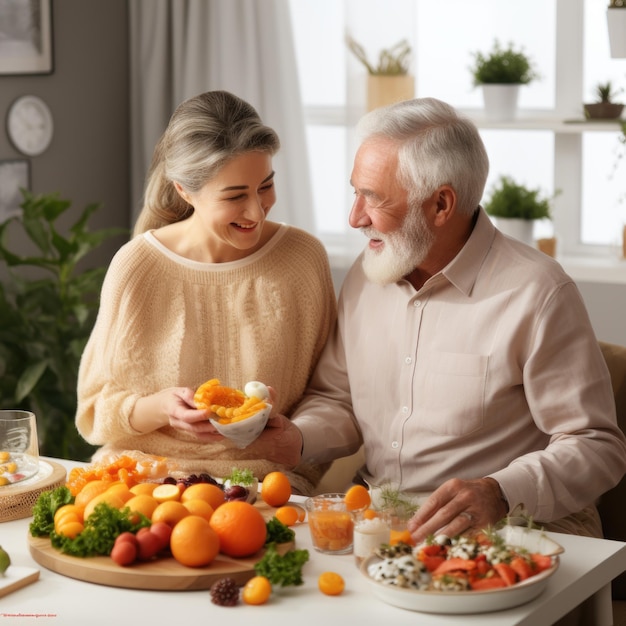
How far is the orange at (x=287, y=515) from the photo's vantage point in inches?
81.6

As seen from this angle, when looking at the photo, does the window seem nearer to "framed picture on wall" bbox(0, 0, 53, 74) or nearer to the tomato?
"framed picture on wall" bbox(0, 0, 53, 74)

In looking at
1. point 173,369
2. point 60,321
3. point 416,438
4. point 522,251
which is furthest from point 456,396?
point 60,321

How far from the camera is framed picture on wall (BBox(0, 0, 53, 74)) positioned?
14.2ft

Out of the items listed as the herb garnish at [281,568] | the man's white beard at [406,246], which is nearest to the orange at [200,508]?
the herb garnish at [281,568]

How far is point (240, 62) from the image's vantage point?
475cm

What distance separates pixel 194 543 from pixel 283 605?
172 mm

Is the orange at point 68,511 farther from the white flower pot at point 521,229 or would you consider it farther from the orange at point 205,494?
the white flower pot at point 521,229

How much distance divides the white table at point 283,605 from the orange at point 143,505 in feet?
0.49

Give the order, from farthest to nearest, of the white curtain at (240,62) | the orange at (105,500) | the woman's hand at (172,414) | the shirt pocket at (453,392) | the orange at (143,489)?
1. the white curtain at (240,62)
2. the shirt pocket at (453,392)
3. the woman's hand at (172,414)
4. the orange at (143,489)
5. the orange at (105,500)

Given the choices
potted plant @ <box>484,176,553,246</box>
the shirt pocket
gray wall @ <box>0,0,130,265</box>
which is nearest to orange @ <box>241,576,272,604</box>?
the shirt pocket

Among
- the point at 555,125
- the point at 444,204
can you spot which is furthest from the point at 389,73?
the point at 444,204

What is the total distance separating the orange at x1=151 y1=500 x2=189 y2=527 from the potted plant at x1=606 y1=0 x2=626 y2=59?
264cm

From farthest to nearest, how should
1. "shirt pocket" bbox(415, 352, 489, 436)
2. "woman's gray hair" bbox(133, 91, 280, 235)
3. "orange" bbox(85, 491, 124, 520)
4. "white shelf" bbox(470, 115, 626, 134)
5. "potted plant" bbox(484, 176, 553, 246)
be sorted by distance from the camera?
"potted plant" bbox(484, 176, 553, 246) → "white shelf" bbox(470, 115, 626, 134) → "woman's gray hair" bbox(133, 91, 280, 235) → "shirt pocket" bbox(415, 352, 489, 436) → "orange" bbox(85, 491, 124, 520)

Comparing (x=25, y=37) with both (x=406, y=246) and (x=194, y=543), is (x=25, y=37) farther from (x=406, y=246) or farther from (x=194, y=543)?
(x=194, y=543)
